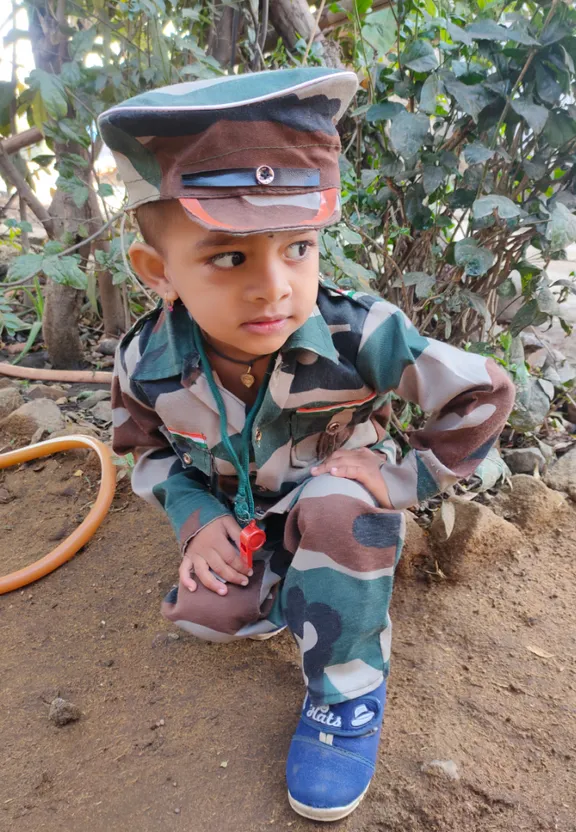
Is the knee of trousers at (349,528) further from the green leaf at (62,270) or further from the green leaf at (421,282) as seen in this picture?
the green leaf at (62,270)

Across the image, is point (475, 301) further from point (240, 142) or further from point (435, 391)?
point (240, 142)

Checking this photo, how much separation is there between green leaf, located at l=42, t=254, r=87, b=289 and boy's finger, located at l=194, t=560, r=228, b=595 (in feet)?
3.32

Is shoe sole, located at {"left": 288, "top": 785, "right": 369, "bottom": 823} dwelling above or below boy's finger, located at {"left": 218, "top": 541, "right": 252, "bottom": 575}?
below

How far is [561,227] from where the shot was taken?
152 centimetres

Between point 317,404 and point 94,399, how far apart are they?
157cm

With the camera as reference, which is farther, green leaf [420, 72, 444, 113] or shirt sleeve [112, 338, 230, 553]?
green leaf [420, 72, 444, 113]

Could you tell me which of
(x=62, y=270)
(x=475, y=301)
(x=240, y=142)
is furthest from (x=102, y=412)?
(x=240, y=142)

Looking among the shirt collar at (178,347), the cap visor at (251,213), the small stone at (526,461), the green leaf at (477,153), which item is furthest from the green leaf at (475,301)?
the cap visor at (251,213)

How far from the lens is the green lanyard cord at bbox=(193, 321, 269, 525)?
4.17 ft

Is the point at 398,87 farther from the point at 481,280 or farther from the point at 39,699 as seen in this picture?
the point at 39,699

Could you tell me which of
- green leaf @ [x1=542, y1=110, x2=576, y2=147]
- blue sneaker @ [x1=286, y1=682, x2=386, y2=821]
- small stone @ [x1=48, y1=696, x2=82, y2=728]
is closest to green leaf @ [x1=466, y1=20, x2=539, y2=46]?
green leaf @ [x1=542, y1=110, x2=576, y2=147]

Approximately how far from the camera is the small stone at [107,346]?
2994 millimetres

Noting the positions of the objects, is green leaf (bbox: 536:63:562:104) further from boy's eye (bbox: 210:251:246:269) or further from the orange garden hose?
the orange garden hose

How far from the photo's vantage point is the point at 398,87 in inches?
64.3
